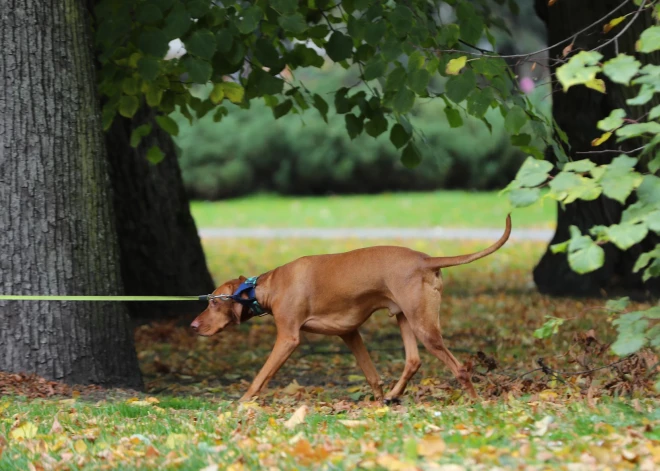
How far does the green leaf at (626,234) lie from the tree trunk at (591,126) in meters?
5.67

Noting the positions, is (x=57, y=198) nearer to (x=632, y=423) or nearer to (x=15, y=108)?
(x=15, y=108)

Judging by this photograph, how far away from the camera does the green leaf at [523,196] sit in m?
3.66

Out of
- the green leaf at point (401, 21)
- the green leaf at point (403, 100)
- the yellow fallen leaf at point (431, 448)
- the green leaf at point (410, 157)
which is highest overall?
the green leaf at point (401, 21)

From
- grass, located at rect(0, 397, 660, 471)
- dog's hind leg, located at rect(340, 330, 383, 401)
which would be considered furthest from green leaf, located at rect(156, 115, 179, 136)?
grass, located at rect(0, 397, 660, 471)

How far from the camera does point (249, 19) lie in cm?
602

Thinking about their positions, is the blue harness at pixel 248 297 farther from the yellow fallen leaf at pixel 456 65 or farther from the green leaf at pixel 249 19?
the yellow fallen leaf at pixel 456 65

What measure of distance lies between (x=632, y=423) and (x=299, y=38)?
4.01 metres

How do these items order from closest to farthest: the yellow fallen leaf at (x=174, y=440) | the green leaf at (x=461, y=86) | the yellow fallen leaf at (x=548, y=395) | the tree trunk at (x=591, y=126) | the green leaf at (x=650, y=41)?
the green leaf at (x=650, y=41) → the yellow fallen leaf at (x=174, y=440) → the yellow fallen leaf at (x=548, y=395) → the green leaf at (x=461, y=86) → the tree trunk at (x=591, y=126)

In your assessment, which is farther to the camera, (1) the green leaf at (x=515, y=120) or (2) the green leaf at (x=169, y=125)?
(2) the green leaf at (x=169, y=125)

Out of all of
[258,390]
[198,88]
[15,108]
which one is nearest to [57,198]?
[15,108]

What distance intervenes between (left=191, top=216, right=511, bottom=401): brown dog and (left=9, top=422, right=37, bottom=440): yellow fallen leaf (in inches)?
56.2

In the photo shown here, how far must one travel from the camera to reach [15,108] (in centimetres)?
583

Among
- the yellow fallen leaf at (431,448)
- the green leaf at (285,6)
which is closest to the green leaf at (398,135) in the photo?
the green leaf at (285,6)

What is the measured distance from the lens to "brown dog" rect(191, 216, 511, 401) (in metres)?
5.43
